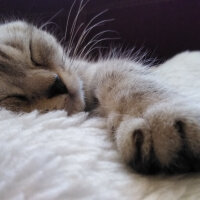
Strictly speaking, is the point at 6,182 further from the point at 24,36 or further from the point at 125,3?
the point at 125,3

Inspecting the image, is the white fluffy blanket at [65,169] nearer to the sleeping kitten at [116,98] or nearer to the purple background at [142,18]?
the sleeping kitten at [116,98]

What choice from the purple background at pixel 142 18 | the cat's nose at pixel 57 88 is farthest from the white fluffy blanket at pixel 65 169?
the purple background at pixel 142 18

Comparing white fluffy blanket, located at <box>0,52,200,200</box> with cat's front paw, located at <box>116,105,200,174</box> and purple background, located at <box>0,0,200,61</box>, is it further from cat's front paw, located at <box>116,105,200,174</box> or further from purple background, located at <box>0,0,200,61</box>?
purple background, located at <box>0,0,200,61</box>

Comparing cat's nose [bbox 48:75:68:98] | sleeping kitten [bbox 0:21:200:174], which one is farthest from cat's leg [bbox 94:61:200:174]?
cat's nose [bbox 48:75:68:98]

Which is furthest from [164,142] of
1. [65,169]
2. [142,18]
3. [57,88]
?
[142,18]

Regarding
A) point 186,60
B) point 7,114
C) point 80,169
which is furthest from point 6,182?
point 186,60

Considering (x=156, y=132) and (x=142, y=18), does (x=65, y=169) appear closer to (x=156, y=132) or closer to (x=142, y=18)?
(x=156, y=132)
